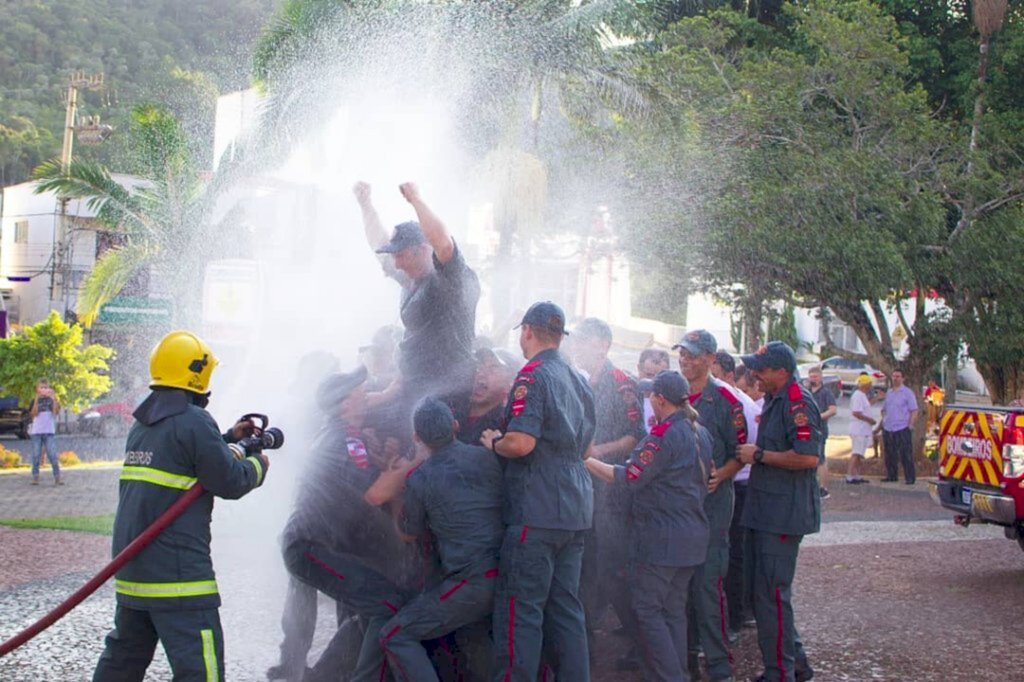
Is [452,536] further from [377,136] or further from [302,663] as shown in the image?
[377,136]

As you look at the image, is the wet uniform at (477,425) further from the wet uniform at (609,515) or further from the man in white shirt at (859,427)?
the man in white shirt at (859,427)

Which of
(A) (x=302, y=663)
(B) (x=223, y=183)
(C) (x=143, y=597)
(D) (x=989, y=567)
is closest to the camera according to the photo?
(C) (x=143, y=597)

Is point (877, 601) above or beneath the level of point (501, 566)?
beneath

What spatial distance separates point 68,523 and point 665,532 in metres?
7.83

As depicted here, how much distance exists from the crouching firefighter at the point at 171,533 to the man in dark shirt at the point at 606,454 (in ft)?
8.44

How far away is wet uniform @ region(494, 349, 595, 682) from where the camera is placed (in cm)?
478

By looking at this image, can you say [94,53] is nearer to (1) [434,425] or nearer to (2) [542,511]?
(1) [434,425]

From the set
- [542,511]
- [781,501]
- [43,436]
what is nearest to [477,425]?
[542,511]

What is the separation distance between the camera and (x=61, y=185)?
23156mm

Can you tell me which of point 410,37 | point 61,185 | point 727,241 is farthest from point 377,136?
point 61,185

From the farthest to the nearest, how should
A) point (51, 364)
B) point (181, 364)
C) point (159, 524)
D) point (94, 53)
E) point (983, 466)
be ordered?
point (94, 53), point (51, 364), point (983, 466), point (181, 364), point (159, 524)

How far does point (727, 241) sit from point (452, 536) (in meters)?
12.4

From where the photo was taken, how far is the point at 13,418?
2427 cm

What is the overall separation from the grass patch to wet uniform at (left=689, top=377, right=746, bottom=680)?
6.59m
